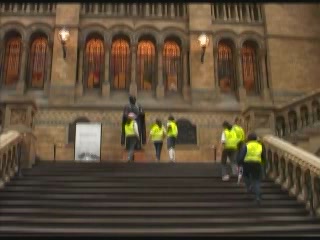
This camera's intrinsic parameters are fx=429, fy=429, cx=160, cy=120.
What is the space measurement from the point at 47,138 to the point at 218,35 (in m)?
8.67

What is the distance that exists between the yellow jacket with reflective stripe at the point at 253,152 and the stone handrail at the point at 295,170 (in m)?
0.90

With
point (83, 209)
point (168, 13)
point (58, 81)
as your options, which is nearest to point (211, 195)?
point (83, 209)

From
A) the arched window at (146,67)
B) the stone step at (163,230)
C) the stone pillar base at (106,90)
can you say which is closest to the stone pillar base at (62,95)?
the stone pillar base at (106,90)

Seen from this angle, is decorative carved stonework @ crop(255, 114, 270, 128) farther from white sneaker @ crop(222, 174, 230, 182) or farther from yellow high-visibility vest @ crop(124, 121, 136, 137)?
yellow high-visibility vest @ crop(124, 121, 136, 137)

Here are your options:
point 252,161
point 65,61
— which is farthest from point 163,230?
point 65,61

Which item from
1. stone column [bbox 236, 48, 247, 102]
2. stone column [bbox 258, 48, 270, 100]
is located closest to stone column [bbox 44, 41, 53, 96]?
stone column [bbox 236, 48, 247, 102]

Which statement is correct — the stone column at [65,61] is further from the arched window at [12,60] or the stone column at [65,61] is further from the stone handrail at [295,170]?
the stone handrail at [295,170]

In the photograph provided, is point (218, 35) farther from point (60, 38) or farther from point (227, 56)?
point (60, 38)

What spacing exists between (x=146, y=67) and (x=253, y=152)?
10.7 meters

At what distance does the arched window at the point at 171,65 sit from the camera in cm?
1891

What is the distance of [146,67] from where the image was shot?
62.3ft

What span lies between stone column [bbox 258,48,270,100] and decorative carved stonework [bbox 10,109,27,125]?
10931 millimetres

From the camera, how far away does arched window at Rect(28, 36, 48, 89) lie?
18.7 meters

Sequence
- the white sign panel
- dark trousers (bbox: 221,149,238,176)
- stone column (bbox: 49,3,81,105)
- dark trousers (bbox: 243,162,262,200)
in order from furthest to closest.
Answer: stone column (bbox: 49,3,81,105)
the white sign panel
dark trousers (bbox: 221,149,238,176)
dark trousers (bbox: 243,162,262,200)
